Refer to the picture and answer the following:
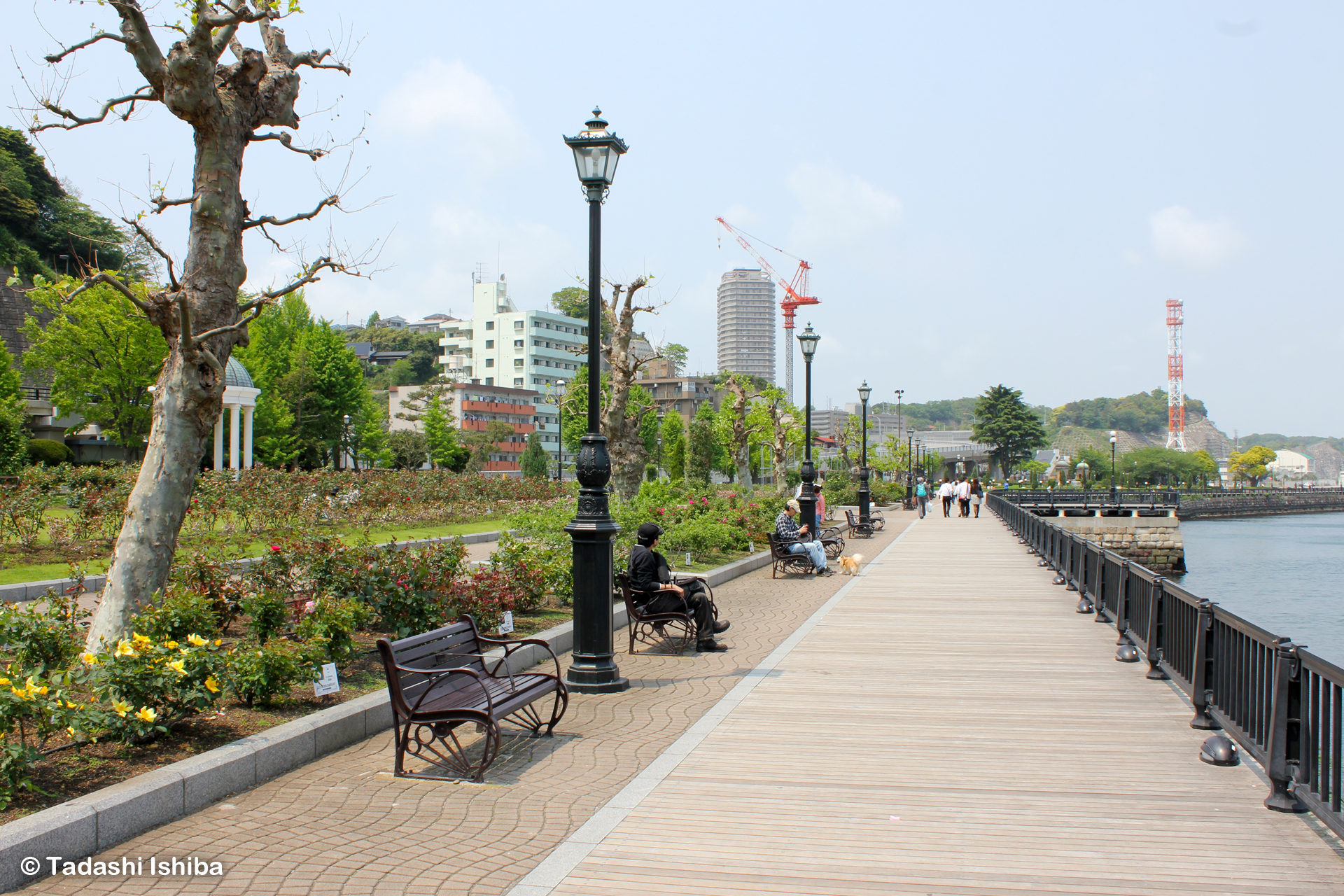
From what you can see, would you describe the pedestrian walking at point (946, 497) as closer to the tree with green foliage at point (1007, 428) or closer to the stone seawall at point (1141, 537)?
the stone seawall at point (1141, 537)

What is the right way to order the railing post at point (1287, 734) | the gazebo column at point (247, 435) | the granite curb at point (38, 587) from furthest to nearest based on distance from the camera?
the gazebo column at point (247, 435) < the granite curb at point (38, 587) < the railing post at point (1287, 734)

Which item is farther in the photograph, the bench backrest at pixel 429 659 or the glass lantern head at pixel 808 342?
the glass lantern head at pixel 808 342

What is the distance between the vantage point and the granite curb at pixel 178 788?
3.88 m

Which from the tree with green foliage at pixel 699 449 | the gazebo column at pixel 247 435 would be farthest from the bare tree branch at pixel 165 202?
the tree with green foliage at pixel 699 449

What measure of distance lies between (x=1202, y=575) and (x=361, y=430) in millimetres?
51489

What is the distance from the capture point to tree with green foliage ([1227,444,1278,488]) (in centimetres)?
15425

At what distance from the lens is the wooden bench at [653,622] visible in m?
9.34

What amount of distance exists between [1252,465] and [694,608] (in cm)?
17463

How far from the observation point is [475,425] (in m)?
96.8

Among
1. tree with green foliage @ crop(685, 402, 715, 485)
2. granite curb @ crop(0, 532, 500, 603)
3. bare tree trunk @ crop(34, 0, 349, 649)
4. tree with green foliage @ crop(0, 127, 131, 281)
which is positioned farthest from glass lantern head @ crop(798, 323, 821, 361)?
tree with green foliage @ crop(685, 402, 715, 485)

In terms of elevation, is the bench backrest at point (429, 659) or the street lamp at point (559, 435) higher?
the street lamp at point (559, 435)

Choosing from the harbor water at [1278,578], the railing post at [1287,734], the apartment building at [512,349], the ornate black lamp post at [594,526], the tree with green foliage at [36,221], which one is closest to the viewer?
the railing post at [1287,734]

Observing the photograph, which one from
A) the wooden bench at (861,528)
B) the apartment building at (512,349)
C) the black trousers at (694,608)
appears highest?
the apartment building at (512,349)

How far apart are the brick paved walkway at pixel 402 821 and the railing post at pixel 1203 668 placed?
347 cm
